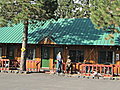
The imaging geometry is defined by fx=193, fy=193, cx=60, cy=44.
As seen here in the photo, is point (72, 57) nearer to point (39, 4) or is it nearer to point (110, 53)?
point (110, 53)

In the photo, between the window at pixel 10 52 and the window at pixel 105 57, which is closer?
the window at pixel 105 57

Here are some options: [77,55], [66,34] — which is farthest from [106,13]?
[77,55]

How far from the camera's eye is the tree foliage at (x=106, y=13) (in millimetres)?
12830

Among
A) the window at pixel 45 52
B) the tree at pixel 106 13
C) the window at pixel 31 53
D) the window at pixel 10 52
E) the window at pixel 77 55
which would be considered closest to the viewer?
the tree at pixel 106 13

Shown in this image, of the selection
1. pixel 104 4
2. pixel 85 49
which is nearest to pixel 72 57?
pixel 85 49

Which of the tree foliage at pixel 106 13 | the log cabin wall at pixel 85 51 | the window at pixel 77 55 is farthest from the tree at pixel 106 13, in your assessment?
the window at pixel 77 55

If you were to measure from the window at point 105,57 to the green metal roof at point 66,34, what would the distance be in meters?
1.52

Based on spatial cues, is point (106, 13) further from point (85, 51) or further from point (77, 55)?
point (77, 55)

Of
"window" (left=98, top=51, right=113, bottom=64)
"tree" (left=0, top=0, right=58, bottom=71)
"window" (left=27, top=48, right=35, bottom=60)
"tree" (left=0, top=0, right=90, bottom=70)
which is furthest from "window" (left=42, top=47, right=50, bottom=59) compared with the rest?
"window" (left=98, top=51, right=113, bottom=64)

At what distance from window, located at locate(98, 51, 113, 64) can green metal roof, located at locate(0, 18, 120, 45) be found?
4.99 ft

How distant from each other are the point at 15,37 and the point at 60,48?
5.00 m

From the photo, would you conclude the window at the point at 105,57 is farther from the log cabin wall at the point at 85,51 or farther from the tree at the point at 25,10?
the tree at the point at 25,10

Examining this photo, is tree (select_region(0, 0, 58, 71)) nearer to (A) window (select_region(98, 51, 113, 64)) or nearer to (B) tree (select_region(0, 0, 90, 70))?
(B) tree (select_region(0, 0, 90, 70))

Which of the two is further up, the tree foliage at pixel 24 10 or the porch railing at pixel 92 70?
the tree foliage at pixel 24 10
